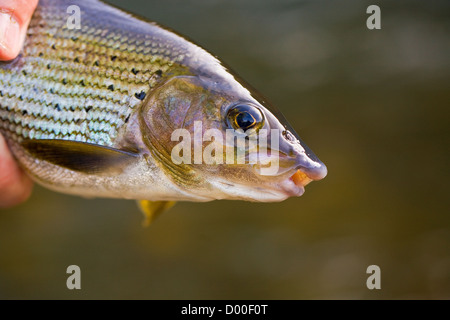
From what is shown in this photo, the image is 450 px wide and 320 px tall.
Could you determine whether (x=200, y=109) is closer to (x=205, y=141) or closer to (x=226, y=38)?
(x=205, y=141)

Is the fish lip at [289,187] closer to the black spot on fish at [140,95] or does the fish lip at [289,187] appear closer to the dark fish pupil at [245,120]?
the dark fish pupil at [245,120]

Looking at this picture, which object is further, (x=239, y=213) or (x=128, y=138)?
(x=239, y=213)

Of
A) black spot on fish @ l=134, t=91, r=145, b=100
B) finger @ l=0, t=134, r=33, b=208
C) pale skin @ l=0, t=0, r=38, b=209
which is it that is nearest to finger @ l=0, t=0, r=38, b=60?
pale skin @ l=0, t=0, r=38, b=209

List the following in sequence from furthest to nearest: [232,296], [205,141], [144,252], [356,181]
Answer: [356,181]
[144,252]
[232,296]
[205,141]

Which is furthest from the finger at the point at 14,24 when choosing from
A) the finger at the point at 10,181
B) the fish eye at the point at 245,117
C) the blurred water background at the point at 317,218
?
the blurred water background at the point at 317,218

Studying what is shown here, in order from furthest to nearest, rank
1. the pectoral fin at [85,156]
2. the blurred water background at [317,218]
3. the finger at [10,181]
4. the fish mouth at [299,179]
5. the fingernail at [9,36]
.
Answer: the blurred water background at [317,218], the finger at [10,181], the fingernail at [9,36], the pectoral fin at [85,156], the fish mouth at [299,179]

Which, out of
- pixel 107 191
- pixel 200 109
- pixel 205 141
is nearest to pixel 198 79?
pixel 200 109
